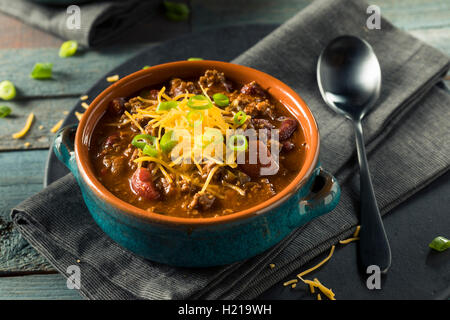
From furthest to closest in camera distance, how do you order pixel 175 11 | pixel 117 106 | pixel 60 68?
pixel 175 11 → pixel 60 68 → pixel 117 106

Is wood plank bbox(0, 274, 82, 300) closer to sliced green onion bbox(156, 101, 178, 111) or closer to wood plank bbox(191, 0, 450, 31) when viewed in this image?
sliced green onion bbox(156, 101, 178, 111)

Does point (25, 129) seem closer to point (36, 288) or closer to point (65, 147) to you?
point (65, 147)

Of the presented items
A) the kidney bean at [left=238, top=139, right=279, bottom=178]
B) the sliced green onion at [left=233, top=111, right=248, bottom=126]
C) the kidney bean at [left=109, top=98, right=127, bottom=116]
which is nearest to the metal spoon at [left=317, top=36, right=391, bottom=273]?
the kidney bean at [left=238, top=139, right=279, bottom=178]

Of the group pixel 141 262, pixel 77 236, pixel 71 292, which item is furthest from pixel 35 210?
pixel 141 262

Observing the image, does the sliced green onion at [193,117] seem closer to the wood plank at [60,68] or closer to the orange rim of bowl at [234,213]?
the orange rim of bowl at [234,213]

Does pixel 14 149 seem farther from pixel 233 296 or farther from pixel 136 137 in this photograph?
pixel 233 296

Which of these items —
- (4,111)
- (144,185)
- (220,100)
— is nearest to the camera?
(144,185)

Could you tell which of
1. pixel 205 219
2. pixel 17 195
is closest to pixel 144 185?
pixel 205 219
